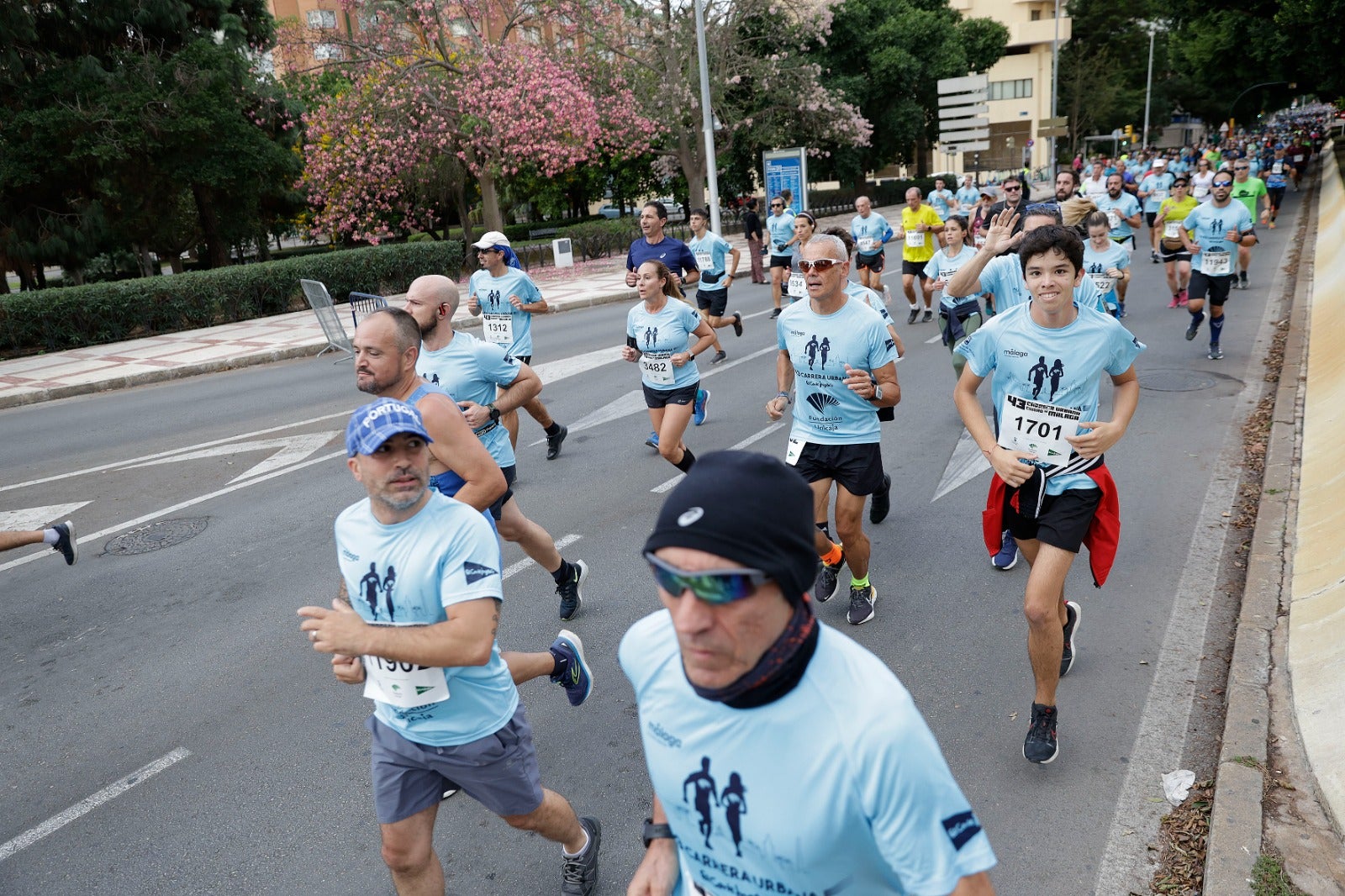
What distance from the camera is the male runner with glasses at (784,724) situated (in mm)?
1571

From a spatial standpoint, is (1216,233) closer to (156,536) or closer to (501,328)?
(501,328)

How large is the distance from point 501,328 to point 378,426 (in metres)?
6.71

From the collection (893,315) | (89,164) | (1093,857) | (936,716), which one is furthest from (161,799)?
(89,164)

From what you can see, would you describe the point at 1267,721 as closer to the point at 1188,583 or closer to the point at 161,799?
the point at 1188,583

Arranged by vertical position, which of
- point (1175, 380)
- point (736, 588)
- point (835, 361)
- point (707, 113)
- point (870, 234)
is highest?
point (707, 113)

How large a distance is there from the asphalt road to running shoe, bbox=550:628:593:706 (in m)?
0.48

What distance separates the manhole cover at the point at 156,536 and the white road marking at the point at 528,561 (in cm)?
297

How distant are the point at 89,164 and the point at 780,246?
17.5m

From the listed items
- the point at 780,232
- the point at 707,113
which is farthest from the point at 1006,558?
the point at 707,113

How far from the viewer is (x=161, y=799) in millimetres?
4359

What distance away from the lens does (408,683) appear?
290 cm

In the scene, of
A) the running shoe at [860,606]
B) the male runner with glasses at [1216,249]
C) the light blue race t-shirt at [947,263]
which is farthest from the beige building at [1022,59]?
the running shoe at [860,606]

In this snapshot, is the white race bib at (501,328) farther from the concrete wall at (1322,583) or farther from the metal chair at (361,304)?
the metal chair at (361,304)

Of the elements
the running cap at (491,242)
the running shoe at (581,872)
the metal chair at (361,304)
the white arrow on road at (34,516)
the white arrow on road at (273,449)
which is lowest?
the white arrow on road at (273,449)
